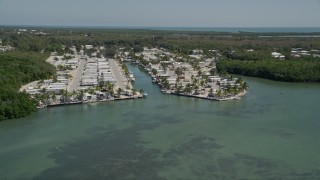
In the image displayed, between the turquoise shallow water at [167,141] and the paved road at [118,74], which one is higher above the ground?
the paved road at [118,74]

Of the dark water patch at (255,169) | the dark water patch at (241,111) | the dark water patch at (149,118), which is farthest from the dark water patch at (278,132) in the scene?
the dark water patch at (149,118)

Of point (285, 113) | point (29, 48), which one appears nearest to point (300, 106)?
point (285, 113)

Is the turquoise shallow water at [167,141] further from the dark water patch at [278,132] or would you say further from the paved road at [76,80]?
the paved road at [76,80]

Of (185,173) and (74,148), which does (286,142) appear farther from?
(74,148)

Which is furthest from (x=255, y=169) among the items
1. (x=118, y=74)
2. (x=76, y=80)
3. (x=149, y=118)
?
(x=118, y=74)

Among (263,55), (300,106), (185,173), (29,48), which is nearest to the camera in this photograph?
(185,173)

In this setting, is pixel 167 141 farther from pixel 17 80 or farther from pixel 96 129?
pixel 17 80

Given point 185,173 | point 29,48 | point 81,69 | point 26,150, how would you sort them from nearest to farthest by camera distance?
point 185,173, point 26,150, point 81,69, point 29,48
